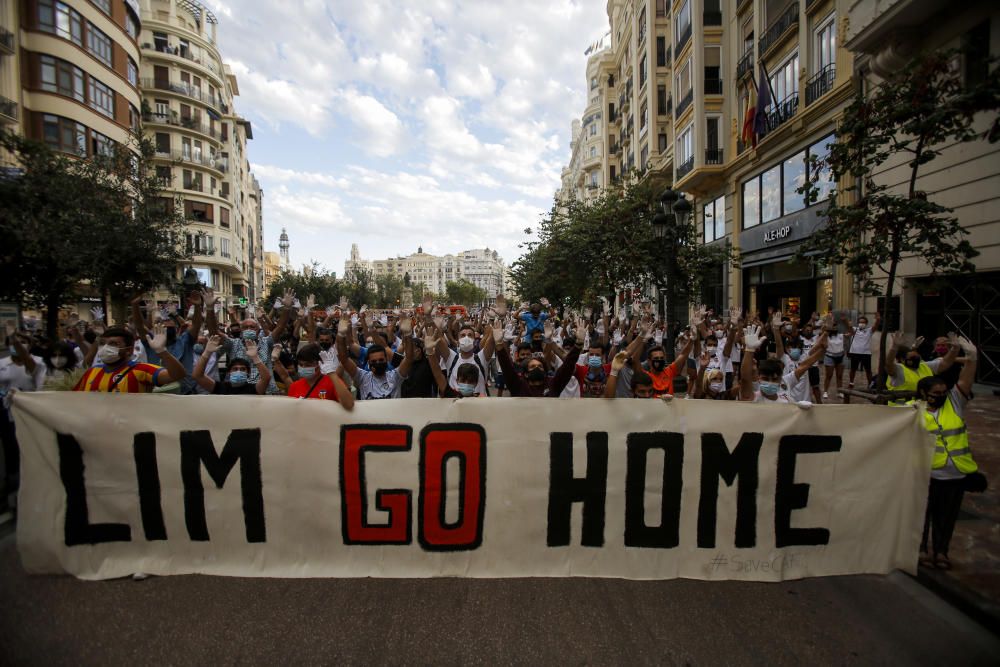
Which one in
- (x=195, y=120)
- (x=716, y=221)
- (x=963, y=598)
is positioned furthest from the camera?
(x=195, y=120)

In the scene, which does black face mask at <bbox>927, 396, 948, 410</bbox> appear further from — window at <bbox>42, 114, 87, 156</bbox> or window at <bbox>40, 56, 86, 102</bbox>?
window at <bbox>40, 56, 86, 102</bbox>

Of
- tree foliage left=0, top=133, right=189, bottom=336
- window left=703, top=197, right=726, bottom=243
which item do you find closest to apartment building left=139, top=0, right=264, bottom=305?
tree foliage left=0, top=133, right=189, bottom=336

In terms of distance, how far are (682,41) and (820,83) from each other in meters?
10.8

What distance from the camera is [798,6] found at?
18.2m

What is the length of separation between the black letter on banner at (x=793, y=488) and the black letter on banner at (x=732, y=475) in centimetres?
17

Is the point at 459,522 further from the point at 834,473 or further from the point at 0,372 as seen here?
the point at 0,372

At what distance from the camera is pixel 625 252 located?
16203 mm

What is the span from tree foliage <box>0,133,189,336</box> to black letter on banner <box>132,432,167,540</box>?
13.2m

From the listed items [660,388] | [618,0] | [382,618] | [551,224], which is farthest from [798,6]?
[618,0]

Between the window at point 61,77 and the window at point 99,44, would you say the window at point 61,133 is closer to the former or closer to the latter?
the window at point 61,77

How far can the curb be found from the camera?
3.52 metres

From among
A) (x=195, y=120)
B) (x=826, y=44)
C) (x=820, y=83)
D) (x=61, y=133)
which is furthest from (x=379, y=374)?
(x=195, y=120)

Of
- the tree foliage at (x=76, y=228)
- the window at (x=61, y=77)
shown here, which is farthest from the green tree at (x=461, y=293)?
the tree foliage at (x=76, y=228)

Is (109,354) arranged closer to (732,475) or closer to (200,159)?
(732,475)
